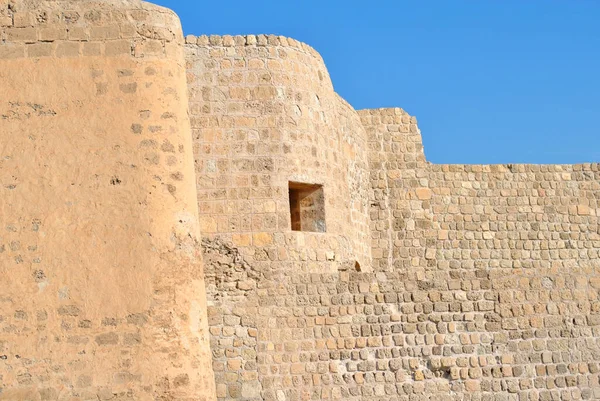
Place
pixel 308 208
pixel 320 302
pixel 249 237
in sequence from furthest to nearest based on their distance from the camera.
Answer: pixel 308 208 < pixel 249 237 < pixel 320 302

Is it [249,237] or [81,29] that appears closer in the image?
[81,29]

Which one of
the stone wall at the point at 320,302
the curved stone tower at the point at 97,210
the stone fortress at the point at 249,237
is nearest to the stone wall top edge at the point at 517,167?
the stone fortress at the point at 249,237

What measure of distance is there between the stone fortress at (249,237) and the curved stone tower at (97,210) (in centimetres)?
2

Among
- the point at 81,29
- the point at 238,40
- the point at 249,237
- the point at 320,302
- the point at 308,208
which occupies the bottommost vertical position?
the point at 320,302

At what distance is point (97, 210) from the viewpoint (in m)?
8.62

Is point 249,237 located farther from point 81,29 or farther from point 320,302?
point 81,29

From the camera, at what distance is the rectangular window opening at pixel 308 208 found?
12.8m

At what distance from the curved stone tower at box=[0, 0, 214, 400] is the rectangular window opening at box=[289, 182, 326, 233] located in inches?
155

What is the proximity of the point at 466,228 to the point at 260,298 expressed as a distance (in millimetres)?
5951

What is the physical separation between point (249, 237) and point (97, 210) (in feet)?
11.8

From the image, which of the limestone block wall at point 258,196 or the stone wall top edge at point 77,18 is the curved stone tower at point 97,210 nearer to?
the stone wall top edge at point 77,18

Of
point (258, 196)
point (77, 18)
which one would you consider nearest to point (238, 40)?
point (258, 196)

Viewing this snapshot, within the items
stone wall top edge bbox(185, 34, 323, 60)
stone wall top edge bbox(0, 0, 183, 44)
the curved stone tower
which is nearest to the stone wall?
stone wall top edge bbox(185, 34, 323, 60)

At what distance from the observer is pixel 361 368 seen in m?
11.4
